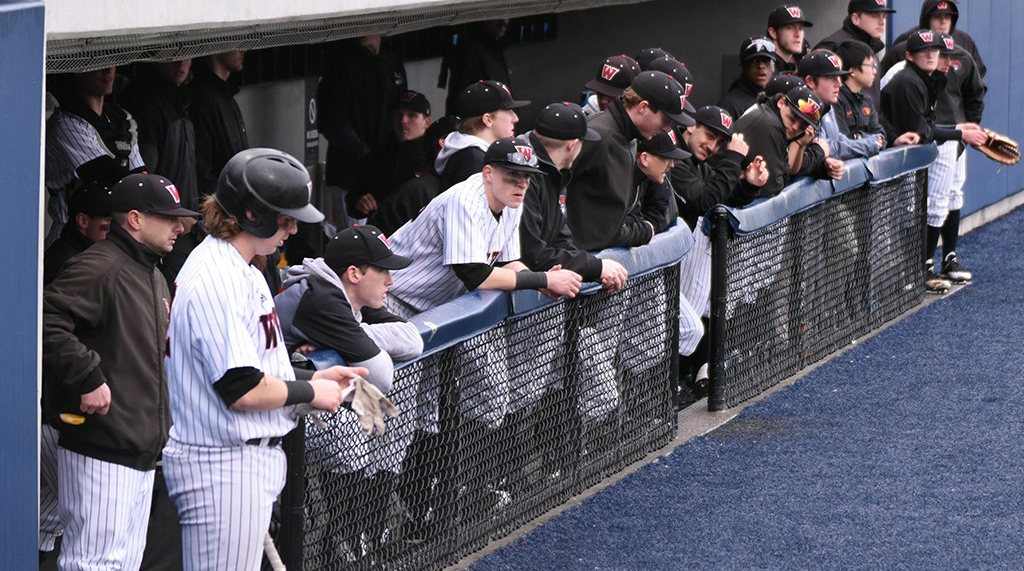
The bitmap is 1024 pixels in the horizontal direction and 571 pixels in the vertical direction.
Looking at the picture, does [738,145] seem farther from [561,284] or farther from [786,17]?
[786,17]

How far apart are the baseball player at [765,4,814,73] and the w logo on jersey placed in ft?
13.6

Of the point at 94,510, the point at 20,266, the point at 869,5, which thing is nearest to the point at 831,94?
the point at 869,5

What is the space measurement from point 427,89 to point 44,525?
262 inches

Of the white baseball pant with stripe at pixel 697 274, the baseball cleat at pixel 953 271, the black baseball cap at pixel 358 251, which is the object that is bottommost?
the baseball cleat at pixel 953 271

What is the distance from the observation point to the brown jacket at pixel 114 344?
425cm

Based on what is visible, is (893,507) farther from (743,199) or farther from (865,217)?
(865,217)

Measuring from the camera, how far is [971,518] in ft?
18.5

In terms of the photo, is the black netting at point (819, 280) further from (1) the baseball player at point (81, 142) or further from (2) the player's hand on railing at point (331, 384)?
(2) the player's hand on railing at point (331, 384)

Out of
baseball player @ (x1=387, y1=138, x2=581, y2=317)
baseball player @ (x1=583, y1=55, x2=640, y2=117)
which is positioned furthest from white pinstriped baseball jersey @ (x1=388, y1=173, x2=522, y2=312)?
baseball player @ (x1=583, y1=55, x2=640, y2=117)

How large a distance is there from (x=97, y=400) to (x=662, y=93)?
8.96 ft

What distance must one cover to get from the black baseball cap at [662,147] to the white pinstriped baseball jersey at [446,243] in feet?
3.58

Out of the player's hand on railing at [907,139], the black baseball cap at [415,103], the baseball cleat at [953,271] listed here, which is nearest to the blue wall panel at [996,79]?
the baseball cleat at [953,271]

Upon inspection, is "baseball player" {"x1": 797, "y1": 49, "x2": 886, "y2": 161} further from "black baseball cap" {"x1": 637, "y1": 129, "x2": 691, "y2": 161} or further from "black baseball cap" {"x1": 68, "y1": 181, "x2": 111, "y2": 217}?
"black baseball cap" {"x1": 68, "y1": 181, "x2": 111, "y2": 217}

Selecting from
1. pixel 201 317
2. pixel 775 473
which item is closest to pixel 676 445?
pixel 775 473
